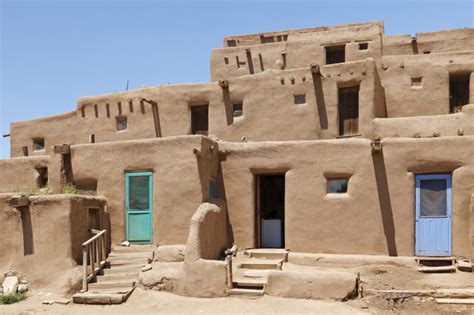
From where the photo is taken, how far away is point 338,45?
21.0 meters

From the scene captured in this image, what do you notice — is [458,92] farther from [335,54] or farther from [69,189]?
[69,189]

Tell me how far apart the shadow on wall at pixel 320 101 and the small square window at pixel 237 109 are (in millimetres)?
2839

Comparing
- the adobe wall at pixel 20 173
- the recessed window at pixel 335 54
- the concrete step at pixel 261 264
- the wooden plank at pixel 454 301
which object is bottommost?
the wooden plank at pixel 454 301

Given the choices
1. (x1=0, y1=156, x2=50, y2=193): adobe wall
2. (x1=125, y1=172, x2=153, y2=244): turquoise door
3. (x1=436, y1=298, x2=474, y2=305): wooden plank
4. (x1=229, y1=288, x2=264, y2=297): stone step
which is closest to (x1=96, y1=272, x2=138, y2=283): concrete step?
(x1=125, y1=172, x2=153, y2=244): turquoise door

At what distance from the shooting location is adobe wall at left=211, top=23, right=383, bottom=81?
20719mm

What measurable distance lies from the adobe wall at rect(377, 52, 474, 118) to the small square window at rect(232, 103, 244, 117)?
208 inches

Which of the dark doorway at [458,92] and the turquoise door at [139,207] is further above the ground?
the dark doorway at [458,92]

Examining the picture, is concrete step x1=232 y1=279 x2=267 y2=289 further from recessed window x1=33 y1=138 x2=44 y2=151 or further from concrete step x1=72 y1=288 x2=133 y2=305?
recessed window x1=33 y1=138 x2=44 y2=151

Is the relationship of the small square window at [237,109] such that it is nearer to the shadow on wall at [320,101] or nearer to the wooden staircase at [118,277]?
the shadow on wall at [320,101]

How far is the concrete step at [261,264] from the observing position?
13.8 meters

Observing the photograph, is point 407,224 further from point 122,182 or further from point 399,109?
point 122,182

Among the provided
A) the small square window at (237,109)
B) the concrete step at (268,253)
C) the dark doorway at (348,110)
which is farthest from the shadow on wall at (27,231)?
the dark doorway at (348,110)

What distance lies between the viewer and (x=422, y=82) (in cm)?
1881

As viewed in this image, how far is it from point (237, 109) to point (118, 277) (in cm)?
846
